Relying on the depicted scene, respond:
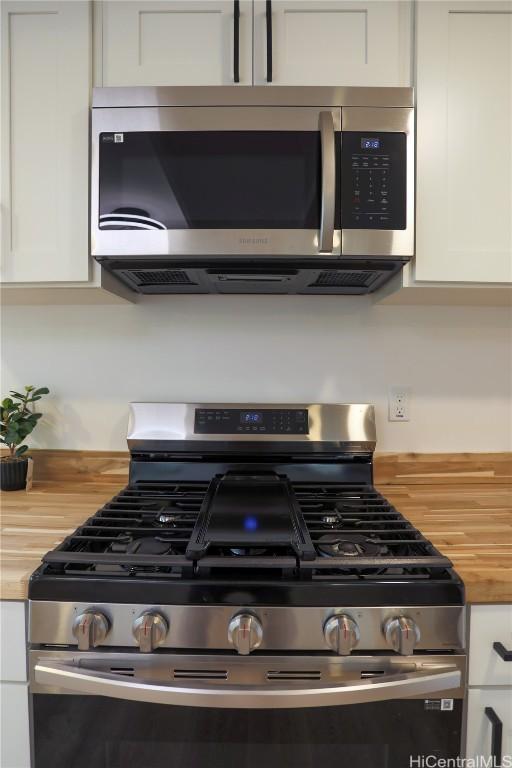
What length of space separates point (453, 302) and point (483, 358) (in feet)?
0.72

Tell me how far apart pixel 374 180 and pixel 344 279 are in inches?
11.0

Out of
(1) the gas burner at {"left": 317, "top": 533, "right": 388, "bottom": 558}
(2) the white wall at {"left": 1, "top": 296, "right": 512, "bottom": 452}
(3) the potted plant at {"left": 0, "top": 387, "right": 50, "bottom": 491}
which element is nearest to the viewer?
(1) the gas burner at {"left": 317, "top": 533, "right": 388, "bottom": 558}

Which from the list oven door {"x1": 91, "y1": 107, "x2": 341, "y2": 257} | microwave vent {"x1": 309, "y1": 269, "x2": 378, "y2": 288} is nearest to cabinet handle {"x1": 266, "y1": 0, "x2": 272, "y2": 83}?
oven door {"x1": 91, "y1": 107, "x2": 341, "y2": 257}

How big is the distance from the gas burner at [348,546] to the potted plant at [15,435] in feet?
3.08

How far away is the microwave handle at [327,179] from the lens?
3.54 feet

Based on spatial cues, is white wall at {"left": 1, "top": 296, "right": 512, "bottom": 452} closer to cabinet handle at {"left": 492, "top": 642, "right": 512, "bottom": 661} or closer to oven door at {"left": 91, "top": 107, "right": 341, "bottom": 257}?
oven door at {"left": 91, "top": 107, "right": 341, "bottom": 257}

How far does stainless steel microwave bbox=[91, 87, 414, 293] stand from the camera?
1124 mm

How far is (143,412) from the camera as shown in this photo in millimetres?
1431

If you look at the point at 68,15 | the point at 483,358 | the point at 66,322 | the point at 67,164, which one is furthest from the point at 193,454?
the point at 68,15

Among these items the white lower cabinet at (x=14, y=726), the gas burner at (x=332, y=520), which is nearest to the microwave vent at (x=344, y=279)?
the gas burner at (x=332, y=520)

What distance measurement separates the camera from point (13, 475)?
55.6 inches

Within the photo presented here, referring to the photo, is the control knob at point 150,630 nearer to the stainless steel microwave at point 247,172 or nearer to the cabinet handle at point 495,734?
the cabinet handle at point 495,734

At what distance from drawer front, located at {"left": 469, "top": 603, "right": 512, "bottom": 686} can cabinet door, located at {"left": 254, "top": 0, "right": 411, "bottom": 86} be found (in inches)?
47.2

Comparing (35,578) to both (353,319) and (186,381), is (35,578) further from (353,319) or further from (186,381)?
(353,319)
